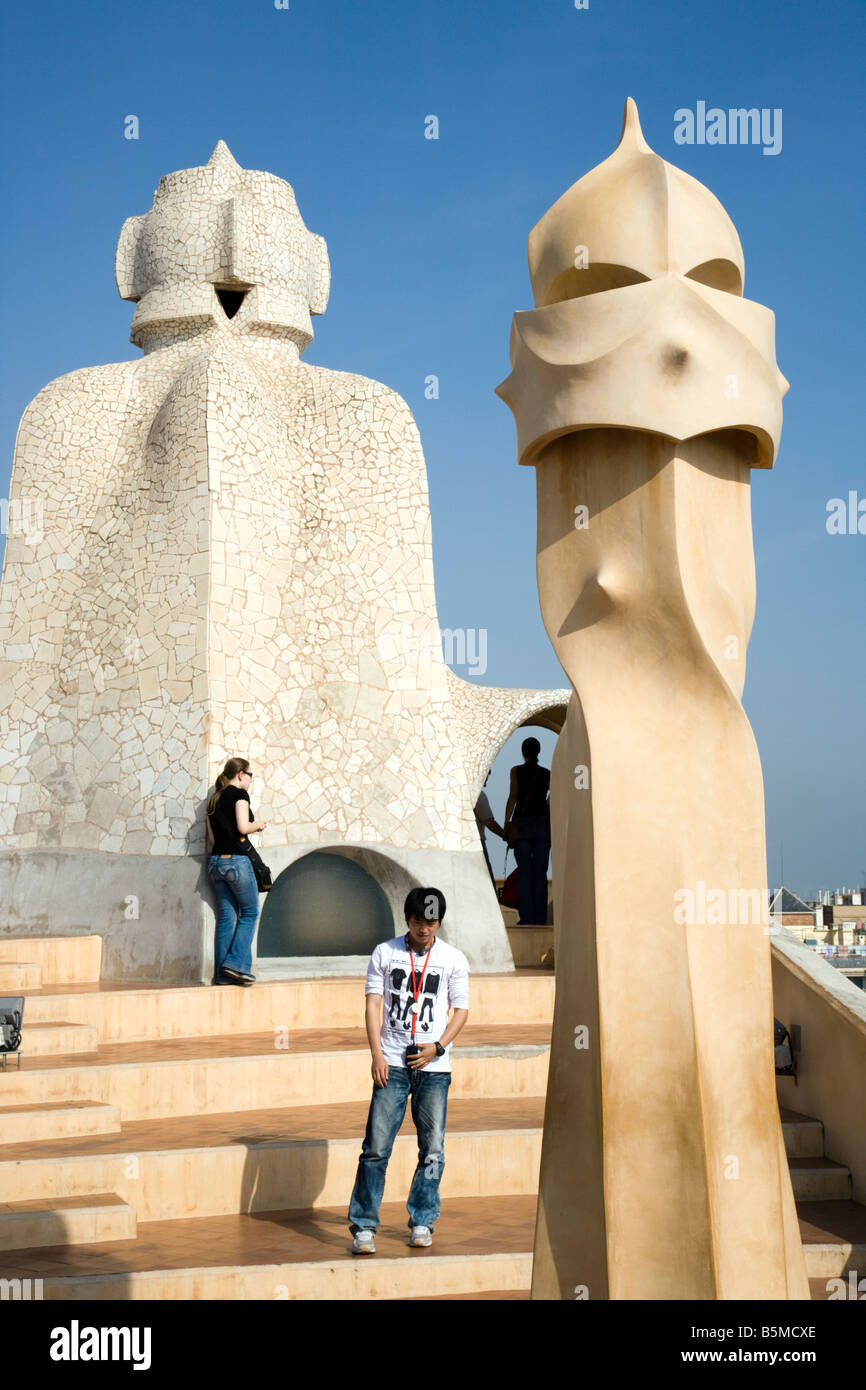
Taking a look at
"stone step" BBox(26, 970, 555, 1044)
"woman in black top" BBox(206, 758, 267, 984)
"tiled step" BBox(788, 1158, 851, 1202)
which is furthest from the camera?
"woman in black top" BBox(206, 758, 267, 984)

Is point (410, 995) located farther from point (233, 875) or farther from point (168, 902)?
point (168, 902)

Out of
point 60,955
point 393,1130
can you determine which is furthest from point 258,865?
point 393,1130

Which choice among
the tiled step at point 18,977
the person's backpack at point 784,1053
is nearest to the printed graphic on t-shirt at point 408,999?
the person's backpack at point 784,1053

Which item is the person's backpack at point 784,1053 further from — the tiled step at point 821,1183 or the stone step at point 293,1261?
the stone step at point 293,1261

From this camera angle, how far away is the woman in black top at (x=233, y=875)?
31.1 feet

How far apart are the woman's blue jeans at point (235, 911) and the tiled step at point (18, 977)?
1.21 metres

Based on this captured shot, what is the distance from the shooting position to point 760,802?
4441mm

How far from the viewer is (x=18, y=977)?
9.21 metres

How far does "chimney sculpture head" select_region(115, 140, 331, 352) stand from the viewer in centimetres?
1268

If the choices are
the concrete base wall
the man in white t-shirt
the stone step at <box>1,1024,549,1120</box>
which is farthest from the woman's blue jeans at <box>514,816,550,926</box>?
the man in white t-shirt

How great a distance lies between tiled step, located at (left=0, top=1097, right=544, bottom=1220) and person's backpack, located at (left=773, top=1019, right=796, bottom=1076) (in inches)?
60.0

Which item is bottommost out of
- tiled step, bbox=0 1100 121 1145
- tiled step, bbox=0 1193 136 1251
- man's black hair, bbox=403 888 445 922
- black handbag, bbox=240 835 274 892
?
tiled step, bbox=0 1193 136 1251

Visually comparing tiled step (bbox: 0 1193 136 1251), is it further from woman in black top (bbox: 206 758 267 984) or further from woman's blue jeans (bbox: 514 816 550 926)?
woman's blue jeans (bbox: 514 816 550 926)

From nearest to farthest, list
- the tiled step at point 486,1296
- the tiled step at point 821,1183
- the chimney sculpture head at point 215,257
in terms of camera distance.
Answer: the tiled step at point 486,1296
the tiled step at point 821,1183
the chimney sculpture head at point 215,257
